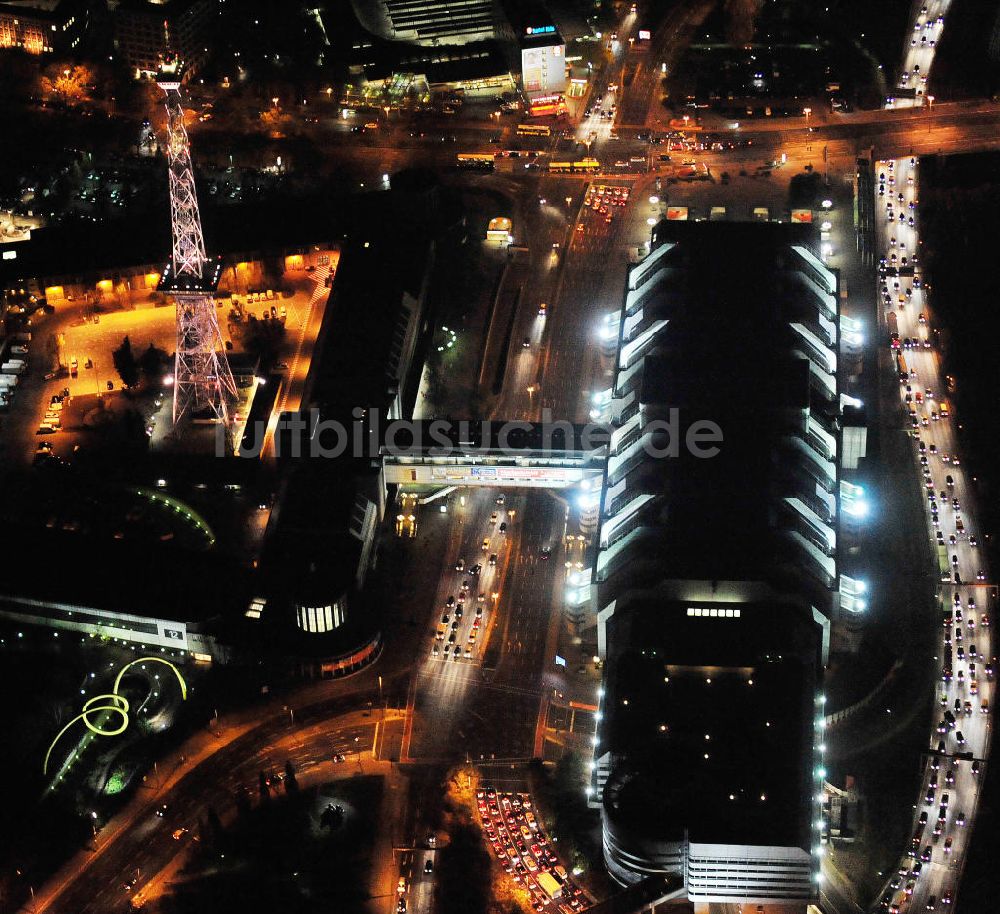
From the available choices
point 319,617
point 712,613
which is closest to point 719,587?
point 712,613

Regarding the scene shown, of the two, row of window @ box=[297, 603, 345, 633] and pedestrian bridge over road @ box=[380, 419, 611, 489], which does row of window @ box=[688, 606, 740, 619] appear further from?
row of window @ box=[297, 603, 345, 633]

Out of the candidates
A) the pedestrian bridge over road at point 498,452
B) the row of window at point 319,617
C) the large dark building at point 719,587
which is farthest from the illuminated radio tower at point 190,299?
the large dark building at point 719,587

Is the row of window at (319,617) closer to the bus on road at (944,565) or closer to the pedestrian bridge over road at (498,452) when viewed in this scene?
the pedestrian bridge over road at (498,452)

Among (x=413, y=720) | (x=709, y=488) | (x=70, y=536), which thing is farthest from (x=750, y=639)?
(x=70, y=536)

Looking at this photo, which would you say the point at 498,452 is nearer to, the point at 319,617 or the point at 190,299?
the point at 319,617

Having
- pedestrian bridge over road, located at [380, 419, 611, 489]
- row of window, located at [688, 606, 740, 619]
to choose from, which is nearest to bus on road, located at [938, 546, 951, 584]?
row of window, located at [688, 606, 740, 619]
